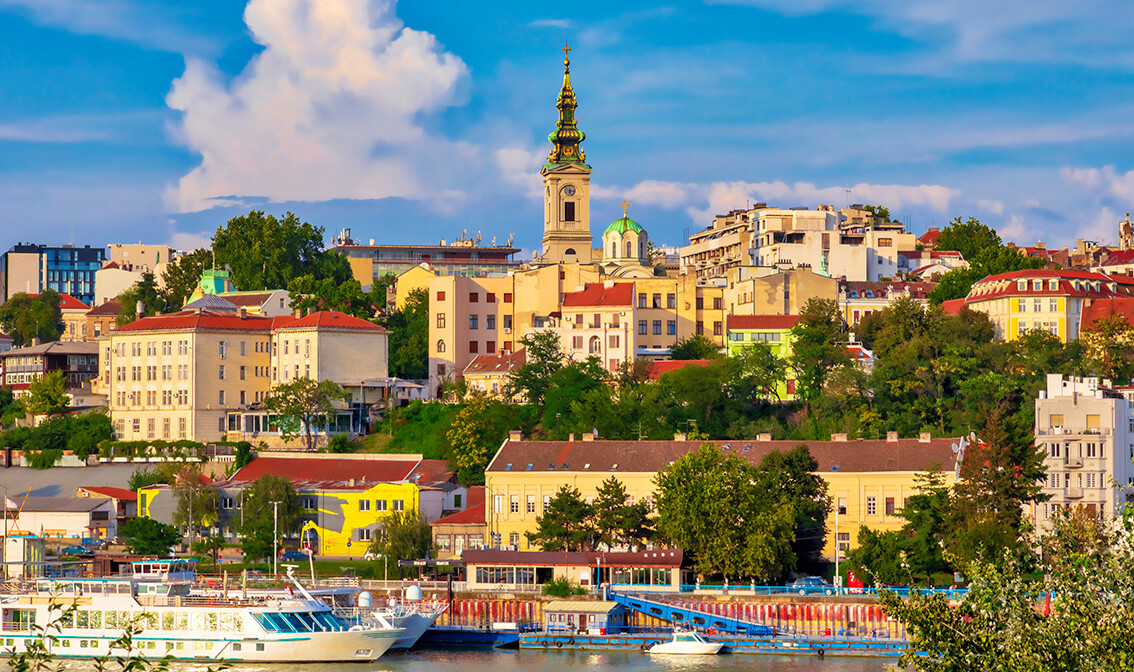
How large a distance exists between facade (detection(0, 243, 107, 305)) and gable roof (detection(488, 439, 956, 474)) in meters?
110

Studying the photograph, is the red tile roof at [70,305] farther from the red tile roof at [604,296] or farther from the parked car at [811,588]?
the parked car at [811,588]

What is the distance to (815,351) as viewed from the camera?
260 feet

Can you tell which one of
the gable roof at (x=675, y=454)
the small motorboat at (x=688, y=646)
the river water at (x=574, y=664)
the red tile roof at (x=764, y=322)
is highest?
the red tile roof at (x=764, y=322)

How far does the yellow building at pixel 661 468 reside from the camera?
64.8 metres

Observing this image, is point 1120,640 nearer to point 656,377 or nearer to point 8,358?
point 656,377

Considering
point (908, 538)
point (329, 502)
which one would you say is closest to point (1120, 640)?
point (908, 538)

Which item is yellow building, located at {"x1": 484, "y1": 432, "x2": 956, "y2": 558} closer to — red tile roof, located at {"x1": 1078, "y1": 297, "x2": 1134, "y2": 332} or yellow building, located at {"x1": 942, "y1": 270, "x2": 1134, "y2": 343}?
yellow building, located at {"x1": 942, "y1": 270, "x2": 1134, "y2": 343}

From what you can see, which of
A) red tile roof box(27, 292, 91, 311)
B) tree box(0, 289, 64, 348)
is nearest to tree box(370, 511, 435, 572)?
tree box(0, 289, 64, 348)

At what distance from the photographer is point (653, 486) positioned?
67.0 m

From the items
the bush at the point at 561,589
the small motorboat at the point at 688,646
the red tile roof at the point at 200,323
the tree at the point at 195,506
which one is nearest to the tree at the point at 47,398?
the red tile roof at the point at 200,323

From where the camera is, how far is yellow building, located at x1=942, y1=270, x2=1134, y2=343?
85.4 meters

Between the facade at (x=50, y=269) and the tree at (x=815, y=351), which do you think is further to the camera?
the facade at (x=50, y=269)

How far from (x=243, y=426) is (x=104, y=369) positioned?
17.2 metres

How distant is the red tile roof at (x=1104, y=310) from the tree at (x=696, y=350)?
19744 mm
